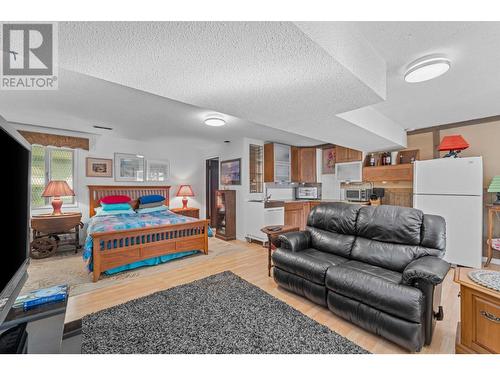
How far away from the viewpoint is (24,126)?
3730 millimetres

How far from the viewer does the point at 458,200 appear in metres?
3.06

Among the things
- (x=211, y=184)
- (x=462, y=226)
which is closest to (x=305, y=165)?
(x=211, y=184)

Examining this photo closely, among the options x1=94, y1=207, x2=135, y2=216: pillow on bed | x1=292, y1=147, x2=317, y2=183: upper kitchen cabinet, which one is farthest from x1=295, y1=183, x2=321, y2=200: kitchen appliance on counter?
x1=94, y1=207, x2=135, y2=216: pillow on bed

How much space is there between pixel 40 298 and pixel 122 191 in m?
4.22

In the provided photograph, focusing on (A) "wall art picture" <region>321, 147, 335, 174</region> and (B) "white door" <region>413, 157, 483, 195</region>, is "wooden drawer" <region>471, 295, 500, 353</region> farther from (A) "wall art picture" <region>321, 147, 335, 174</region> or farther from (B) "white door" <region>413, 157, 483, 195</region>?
(A) "wall art picture" <region>321, 147, 335, 174</region>

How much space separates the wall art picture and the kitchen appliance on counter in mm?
437

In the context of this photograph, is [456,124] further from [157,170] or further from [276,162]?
[157,170]

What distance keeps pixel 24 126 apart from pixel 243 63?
4.60m

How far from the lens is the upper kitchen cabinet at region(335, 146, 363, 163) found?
14.8 ft

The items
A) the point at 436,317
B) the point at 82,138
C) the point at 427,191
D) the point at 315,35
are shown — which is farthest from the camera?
the point at 82,138

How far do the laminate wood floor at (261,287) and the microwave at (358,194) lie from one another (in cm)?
200

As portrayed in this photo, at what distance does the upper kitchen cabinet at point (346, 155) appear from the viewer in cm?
451
